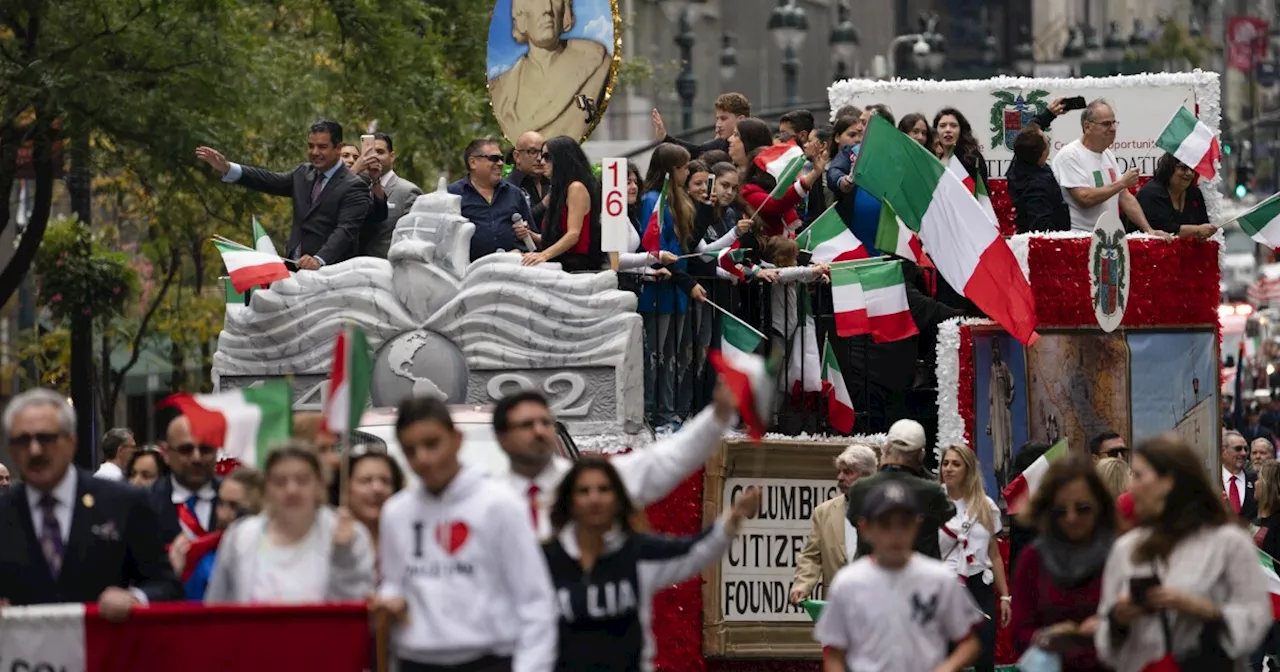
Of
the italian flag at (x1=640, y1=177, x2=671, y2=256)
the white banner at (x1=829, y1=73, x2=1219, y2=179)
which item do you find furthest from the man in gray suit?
the white banner at (x1=829, y1=73, x2=1219, y2=179)

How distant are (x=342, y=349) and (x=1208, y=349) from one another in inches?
405

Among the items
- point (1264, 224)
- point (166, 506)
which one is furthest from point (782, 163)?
point (166, 506)

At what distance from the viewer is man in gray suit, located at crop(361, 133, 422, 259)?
1744 centimetres

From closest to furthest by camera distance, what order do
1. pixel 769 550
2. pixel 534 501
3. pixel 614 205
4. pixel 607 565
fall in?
pixel 607 565
pixel 534 501
pixel 614 205
pixel 769 550

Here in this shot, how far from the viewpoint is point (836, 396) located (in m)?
17.5

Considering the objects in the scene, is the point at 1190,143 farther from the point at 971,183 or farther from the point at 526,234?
the point at 526,234

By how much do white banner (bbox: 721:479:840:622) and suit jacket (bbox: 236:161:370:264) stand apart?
2.75 m

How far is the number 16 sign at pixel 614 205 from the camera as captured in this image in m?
15.8

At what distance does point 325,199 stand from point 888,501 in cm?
802

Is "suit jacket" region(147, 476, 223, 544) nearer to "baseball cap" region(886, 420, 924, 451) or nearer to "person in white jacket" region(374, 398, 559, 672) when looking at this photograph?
"person in white jacket" region(374, 398, 559, 672)

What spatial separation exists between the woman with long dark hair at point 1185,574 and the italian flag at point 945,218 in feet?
24.4

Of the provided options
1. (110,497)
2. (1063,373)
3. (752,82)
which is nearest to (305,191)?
(1063,373)

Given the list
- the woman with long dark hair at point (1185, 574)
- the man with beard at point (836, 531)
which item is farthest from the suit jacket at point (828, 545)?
the woman with long dark hair at point (1185, 574)

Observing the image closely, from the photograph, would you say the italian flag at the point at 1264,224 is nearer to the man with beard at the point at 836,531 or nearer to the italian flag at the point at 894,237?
the italian flag at the point at 894,237
